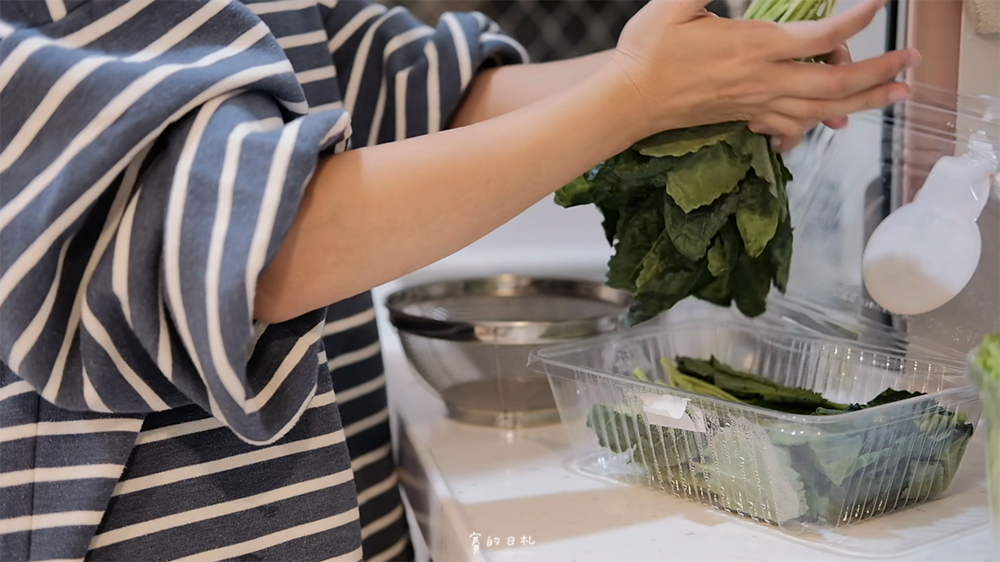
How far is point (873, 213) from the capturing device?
776mm

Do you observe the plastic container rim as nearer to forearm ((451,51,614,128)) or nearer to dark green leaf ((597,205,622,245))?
dark green leaf ((597,205,622,245))

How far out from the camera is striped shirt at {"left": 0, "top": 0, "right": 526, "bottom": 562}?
455 millimetres

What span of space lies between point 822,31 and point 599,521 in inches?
14.1

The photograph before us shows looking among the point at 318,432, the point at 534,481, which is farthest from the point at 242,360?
the point at 534,481

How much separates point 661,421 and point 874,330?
260 mm

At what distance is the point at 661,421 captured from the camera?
64 centimetres

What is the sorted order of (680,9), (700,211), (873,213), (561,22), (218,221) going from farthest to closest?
1. (561,22)
2. (873,213)
3. (700,211)
4. (680,9)
5. (218,221)

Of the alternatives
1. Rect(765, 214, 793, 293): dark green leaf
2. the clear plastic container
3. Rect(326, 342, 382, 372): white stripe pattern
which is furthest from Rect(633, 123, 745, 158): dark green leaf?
Rect(326, 342, 382, 372): white stripe pattern

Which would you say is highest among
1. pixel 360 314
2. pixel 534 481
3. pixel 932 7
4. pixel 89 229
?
pixel 932 7

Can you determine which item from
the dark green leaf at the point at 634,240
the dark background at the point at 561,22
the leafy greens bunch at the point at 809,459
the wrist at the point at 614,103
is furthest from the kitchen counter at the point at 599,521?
the dark background at the point at 561,22

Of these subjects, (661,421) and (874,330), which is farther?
(874,330)

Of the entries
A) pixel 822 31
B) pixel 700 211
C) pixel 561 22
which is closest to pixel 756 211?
pixel 700 211

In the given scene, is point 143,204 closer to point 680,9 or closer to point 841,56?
point 680,9

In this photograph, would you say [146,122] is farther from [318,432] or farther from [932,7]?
[932,7]
